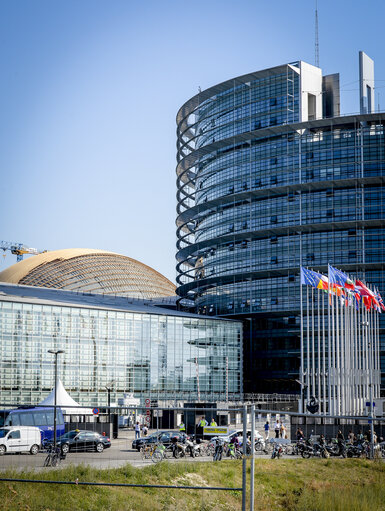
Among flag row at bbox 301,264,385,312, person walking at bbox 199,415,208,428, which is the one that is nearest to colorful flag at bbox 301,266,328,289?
flag row at bbox 301,264,385,312

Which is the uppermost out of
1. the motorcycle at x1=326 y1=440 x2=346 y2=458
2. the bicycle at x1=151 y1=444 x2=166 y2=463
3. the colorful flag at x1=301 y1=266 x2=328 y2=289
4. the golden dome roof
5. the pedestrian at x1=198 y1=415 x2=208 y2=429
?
the golden dome roof

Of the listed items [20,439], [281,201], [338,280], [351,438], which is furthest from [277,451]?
[281,201]

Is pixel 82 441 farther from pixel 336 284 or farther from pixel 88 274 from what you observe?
pixel 88 274

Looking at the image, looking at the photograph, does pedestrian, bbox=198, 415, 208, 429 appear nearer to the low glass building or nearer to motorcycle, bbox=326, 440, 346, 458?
motorcycle, bbox=326, 440, 346, 458

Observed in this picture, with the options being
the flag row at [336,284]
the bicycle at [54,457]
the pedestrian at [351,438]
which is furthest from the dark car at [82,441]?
the flag row at [336,284]

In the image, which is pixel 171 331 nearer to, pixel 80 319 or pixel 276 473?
pixel 80 319

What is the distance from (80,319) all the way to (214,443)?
65210mm

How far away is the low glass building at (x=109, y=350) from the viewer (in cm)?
7975

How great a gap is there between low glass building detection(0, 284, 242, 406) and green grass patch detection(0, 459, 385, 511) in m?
59.9

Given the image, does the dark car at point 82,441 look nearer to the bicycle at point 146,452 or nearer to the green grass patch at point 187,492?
the green grass patch at point 187,492

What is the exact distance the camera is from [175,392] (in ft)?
304

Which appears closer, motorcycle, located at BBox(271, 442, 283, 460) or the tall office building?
motorcycle, located at BBox(271, 442, 283, 460)

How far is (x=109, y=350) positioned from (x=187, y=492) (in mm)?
68637

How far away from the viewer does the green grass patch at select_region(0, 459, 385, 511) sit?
18734 mm
